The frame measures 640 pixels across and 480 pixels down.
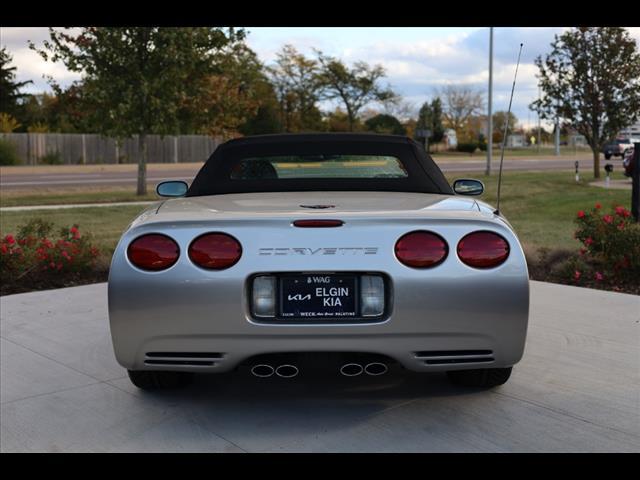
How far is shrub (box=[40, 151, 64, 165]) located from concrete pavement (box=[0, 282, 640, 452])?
3754cm

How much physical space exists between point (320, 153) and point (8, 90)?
4882cm

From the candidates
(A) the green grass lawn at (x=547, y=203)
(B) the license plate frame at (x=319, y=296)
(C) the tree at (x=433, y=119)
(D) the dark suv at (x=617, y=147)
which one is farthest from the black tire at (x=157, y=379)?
(C) the tree at (x=433, y=119)

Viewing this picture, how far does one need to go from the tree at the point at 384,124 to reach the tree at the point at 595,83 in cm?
3970

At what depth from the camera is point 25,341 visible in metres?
5.31

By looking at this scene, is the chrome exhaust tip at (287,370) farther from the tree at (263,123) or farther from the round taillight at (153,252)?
the tree at (263,123)

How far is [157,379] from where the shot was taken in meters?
Answer: 4.08

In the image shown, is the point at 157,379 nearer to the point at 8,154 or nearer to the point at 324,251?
the point at 324,251

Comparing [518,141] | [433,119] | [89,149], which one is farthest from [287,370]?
[518,141]

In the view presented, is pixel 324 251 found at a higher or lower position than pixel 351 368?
higher

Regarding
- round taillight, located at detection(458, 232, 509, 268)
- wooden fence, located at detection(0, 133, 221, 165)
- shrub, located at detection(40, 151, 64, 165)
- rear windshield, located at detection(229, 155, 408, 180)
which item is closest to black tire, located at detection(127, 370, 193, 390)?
rear windshield, located at detection(229, 155, 408, 180)

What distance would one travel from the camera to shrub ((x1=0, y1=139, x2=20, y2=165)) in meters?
37.7

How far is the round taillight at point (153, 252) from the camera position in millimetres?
3393
